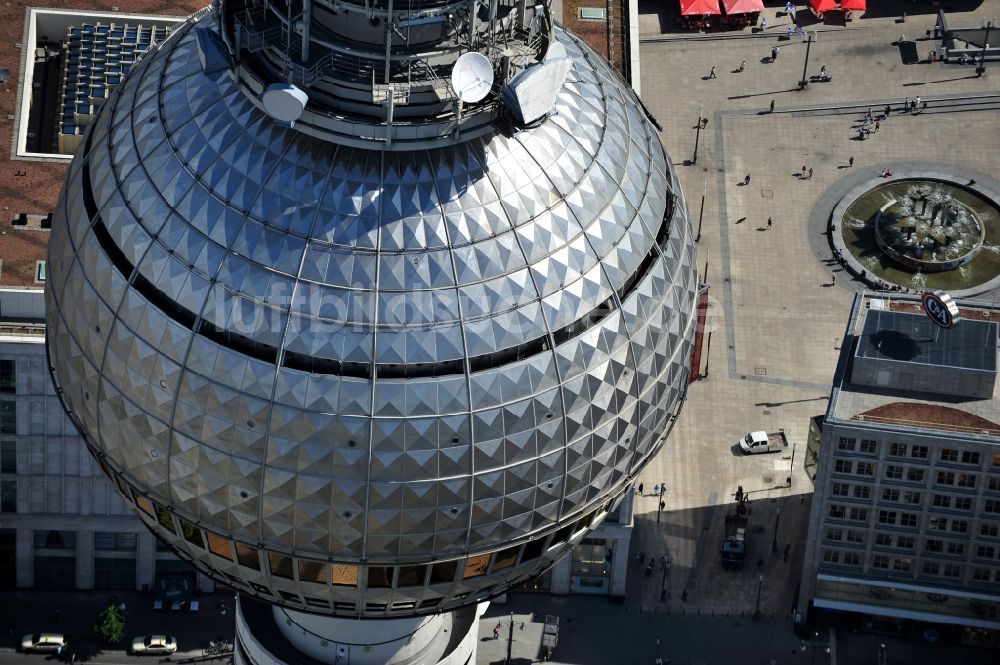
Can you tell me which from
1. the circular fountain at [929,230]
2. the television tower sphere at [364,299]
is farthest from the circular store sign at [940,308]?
the television tower sphere at [364,299]

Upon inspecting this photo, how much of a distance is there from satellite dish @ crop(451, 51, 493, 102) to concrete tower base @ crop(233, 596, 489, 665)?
16353 millimetres

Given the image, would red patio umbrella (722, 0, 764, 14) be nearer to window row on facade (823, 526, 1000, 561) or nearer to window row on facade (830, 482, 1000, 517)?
window row on facade (823, 526, 1000, 561)

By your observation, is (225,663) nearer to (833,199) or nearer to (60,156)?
(60,156)

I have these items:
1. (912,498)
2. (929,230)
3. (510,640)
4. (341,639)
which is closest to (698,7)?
(929,230)

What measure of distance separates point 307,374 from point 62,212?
9.94 metres

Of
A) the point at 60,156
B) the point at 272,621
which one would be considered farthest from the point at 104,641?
the point at 272,621

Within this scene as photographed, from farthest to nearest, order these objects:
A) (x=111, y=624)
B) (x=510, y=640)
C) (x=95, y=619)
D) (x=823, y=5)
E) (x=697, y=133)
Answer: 1. (x=823, y=5)
2. (x=697, y=133)
3. (x=95, y=619)
4. (x=510, y=640)
5. (x=111, y=624)

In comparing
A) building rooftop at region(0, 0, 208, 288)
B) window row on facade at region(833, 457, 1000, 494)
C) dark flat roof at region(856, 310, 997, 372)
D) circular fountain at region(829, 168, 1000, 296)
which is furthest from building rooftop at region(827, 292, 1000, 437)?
building rooftop at region(0, 0, 208, 288)

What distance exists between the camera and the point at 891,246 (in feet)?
465

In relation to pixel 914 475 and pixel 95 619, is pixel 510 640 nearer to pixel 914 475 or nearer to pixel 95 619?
pixel 95 619

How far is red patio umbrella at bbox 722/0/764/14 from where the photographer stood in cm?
15912

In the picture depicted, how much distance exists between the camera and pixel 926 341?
112 meters

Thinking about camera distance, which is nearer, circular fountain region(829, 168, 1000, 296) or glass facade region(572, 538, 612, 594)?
glass facade region(572, 538, 612, 594)

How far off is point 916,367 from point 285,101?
216 ft
